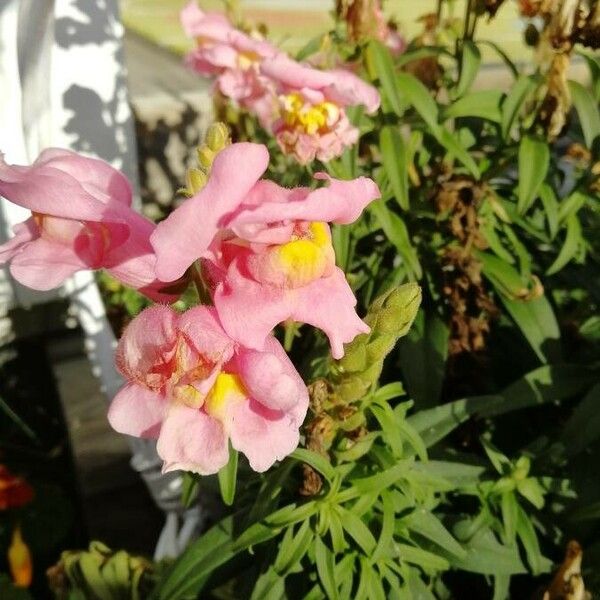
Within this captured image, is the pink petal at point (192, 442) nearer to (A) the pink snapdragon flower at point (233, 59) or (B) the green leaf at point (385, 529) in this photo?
(B) the green leaf at point (385, 529)

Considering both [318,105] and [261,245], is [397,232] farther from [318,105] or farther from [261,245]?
[261,245]

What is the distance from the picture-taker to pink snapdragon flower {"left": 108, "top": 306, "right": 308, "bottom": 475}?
0.55 metres

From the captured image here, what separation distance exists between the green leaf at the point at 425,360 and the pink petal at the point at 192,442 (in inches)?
21.3

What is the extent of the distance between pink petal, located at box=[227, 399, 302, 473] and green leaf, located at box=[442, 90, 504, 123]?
61 centimetres

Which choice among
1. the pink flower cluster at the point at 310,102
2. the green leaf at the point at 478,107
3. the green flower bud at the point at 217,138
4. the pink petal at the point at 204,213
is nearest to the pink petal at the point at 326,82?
the pink flower cluster at the point at 310,102

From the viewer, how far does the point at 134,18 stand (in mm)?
3074

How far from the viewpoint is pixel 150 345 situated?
1.84ft

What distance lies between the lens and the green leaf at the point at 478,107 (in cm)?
104

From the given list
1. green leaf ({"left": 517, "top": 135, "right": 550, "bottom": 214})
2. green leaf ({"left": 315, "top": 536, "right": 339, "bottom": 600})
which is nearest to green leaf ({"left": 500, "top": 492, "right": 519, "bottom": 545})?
green leaf ({"left": 315, "top": 536, "right": 339, "bottom": 600})

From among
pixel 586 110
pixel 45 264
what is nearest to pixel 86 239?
pixel 45 264

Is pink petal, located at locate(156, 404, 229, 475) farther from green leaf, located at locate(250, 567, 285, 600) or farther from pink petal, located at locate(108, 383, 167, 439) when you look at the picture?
green leaf, located at locate(250, 567, 285, 600)

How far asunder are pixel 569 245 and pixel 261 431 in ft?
2.15

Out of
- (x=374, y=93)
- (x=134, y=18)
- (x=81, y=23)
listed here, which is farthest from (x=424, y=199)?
(x=134, y=18)

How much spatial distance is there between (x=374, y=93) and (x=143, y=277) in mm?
512
